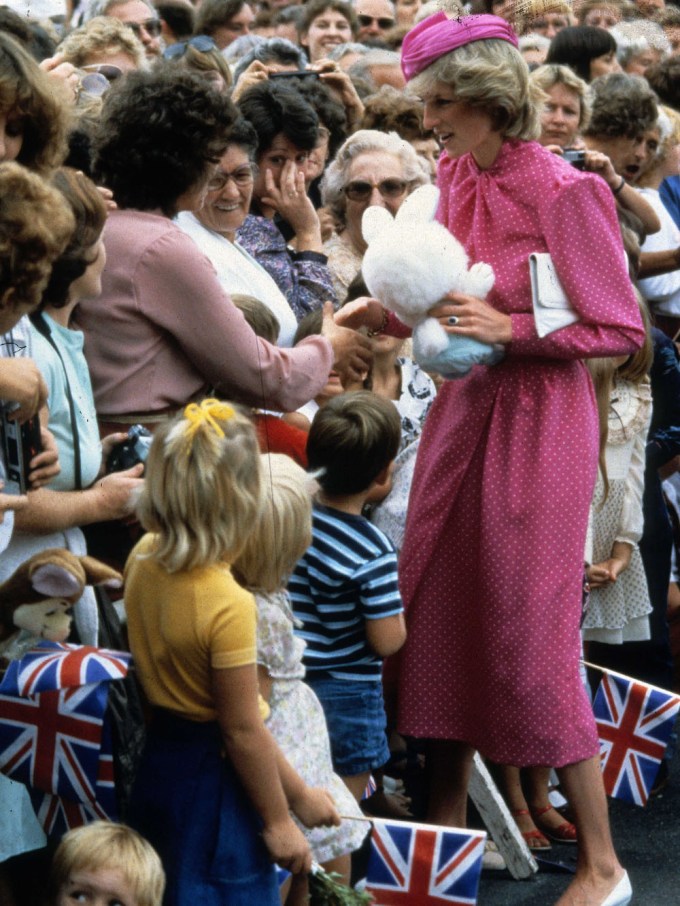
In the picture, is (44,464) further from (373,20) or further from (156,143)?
(373,20)

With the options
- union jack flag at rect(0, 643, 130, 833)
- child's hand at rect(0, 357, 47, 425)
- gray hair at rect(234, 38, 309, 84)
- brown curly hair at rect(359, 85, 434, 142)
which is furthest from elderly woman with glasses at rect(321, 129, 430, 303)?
union jack flag at rect(0, 643, 130, 833)

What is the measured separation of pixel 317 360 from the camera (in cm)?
391

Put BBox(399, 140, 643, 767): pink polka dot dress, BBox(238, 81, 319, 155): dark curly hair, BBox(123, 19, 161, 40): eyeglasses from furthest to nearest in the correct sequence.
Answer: BBox(123, 19, 161, 40): eyeglasses
BBox(238, 81, 319, 155): dark curly hair
BBox(399, 140, 643, 767): pink polka dot dress

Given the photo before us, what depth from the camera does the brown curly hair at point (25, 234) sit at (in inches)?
113

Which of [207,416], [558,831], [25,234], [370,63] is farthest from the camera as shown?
[370,63]

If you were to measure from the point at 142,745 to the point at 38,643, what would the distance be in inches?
11.1

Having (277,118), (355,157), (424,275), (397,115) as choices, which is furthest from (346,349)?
(397,115)

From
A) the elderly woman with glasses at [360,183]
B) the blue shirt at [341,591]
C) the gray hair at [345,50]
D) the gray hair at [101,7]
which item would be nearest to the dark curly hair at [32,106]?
the blue shirt at [341,591]

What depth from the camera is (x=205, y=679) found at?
118 inches

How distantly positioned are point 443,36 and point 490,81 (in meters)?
0.17

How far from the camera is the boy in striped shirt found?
3797mm

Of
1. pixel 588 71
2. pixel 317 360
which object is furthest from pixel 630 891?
pixel 588 71

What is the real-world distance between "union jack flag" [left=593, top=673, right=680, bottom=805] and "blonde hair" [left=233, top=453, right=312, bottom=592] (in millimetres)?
1529

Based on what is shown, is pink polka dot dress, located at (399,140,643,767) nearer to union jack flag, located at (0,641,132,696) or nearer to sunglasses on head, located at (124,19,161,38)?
union jack flag, located at (0,641,132,696)
